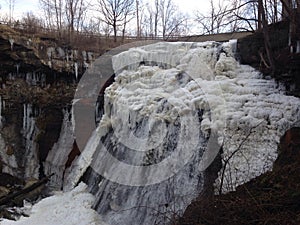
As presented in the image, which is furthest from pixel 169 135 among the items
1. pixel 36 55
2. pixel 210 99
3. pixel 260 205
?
pixel 36 55

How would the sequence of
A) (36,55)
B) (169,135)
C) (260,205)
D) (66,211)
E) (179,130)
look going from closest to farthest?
(260,205) < (179,130) < (169,135) < (66,211) < (36,55)

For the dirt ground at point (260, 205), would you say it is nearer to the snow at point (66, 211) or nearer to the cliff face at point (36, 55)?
the snow at point (66, 211)

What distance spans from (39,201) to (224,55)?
261 inches

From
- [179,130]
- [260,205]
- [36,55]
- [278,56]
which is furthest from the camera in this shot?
[36,55]

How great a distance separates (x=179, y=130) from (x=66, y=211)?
3557 millimetres

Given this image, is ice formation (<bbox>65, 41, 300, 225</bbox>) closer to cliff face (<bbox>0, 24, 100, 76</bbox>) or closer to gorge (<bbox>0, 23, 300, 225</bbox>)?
gorge (<bbox>0, 23, 300, 225</bbox>)

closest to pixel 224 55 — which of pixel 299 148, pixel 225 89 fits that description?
pixel 225 89

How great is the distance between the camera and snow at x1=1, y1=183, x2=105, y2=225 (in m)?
7.91

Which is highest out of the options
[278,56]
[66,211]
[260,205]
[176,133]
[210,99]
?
[278,56]

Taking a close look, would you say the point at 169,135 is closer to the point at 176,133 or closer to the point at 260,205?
the point at 176,133

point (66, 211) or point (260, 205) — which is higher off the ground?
point (260, 205)

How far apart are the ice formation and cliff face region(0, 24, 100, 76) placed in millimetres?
4657

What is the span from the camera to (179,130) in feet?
24.6

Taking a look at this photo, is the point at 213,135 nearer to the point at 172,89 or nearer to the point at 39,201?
the point at 172,89
